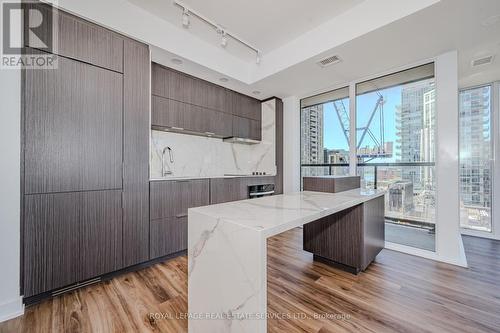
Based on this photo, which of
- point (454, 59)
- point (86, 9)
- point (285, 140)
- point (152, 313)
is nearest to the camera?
point (152, 313)

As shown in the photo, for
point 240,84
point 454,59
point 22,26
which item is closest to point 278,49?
point 240,84

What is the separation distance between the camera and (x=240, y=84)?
3.42m

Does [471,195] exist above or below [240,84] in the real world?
below

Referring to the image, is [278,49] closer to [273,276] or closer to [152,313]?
[273,276]

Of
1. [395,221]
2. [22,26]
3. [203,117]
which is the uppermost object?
[22,26]

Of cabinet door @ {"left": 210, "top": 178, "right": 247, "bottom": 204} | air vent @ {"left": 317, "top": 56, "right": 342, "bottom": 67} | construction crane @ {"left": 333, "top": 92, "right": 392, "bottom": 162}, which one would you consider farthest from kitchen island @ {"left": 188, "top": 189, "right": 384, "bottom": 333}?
construction crane @ {"left": 333, "top": 92, "right": 392, "bottom": 162}

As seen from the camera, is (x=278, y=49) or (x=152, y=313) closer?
(x=152, y=313)

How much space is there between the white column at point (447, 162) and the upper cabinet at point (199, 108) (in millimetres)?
2703

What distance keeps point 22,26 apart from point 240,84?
244cm

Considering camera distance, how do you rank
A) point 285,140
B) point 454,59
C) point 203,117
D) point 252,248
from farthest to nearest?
point 285,140, point 203,117, point 454,59, point 252,248

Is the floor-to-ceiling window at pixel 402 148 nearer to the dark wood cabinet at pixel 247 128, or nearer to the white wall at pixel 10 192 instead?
the dark wood cabinet at pixel 247 128

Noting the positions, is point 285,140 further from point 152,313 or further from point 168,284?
point 152,313

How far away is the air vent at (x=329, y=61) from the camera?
8.51 ft

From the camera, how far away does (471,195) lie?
10.9 feet
